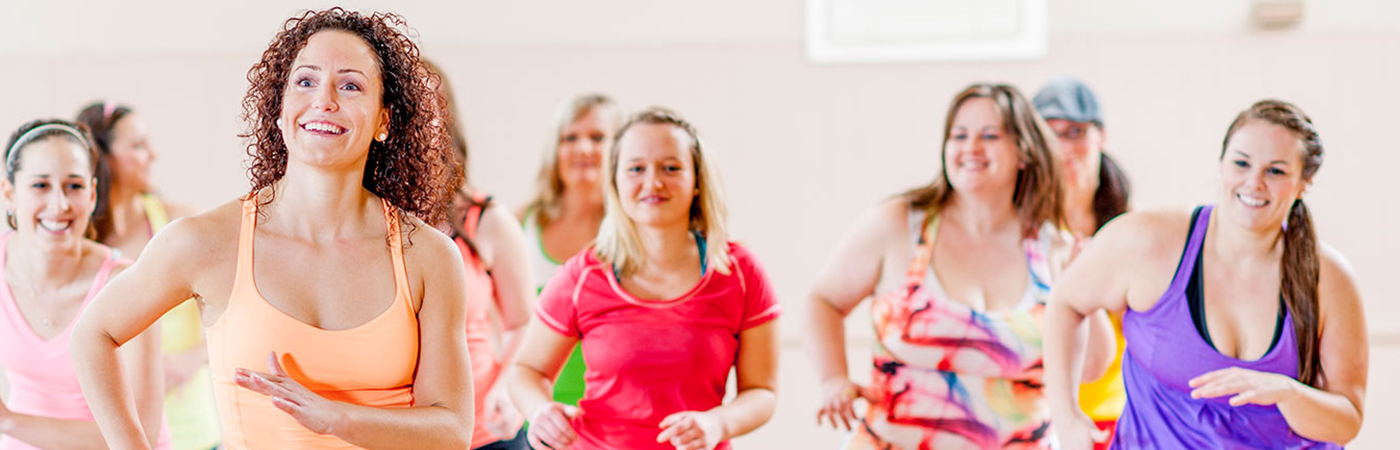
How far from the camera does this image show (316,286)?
1.56 meters

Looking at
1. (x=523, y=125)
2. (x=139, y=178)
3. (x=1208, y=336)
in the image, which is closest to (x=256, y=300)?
(x=1208, y=336)

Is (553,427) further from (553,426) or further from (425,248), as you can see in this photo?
(425,248)

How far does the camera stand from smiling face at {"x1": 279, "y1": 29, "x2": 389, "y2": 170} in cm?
154

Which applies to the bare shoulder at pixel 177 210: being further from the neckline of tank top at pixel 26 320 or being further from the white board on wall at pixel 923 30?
the white board on wall at pixel 923 30

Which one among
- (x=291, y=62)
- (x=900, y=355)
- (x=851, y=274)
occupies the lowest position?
(x=900, y=355)

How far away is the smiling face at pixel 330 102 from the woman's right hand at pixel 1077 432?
1495mm

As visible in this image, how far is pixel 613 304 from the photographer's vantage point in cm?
238

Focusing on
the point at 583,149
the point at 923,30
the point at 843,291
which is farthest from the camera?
the point at 923,30

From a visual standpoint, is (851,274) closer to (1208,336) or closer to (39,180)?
(1208,336)

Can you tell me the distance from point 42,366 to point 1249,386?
90.1 inches

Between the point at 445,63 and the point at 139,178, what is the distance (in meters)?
2.01

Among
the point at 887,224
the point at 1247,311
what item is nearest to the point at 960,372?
the point at 887,224

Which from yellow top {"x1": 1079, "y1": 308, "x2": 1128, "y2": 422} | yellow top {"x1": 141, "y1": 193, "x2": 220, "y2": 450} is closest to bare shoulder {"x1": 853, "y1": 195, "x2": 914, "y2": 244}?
yellow top {"x1": 1079, "y1": 308, "x2": 1128, "y2": 422}

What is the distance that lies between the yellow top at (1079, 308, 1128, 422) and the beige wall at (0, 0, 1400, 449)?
6.86ft
